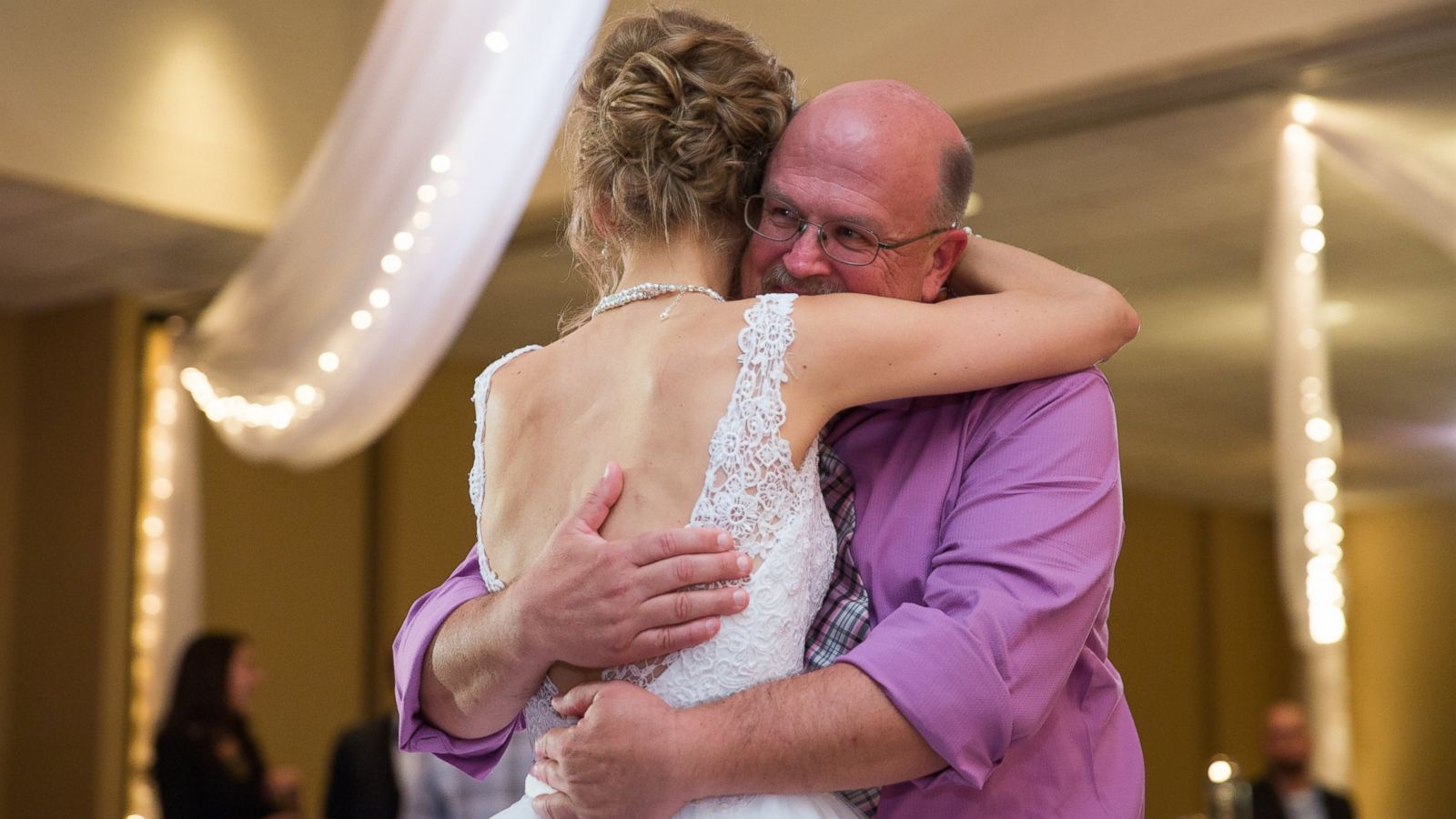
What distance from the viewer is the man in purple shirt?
1238 mm

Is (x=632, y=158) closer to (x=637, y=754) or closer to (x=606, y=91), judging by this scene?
(x=606, y=91)

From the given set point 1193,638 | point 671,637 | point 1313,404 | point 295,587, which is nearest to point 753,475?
point 671,637

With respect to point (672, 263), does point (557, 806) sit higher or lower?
lower

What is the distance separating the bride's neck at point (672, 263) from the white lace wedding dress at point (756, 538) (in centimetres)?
14

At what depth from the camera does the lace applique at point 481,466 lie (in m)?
1.51

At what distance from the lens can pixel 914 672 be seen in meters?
1.23

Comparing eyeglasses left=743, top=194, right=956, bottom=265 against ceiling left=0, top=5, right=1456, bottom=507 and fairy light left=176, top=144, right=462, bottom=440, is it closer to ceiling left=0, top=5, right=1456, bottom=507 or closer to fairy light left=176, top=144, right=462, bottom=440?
fairy light left=176, top=144, right=462, bottom=440

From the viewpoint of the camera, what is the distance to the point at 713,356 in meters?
1.37

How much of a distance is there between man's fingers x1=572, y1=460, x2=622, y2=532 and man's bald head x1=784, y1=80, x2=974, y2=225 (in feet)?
1.36

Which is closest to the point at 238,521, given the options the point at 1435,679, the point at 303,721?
the point at 303,721

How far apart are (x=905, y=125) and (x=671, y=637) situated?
572 mm

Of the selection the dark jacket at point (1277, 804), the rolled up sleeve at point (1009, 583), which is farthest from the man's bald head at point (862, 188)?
the dark jacket at point (1277, 804)

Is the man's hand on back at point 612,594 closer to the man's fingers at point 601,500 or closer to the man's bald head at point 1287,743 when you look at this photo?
the man's fingers at point 601,500

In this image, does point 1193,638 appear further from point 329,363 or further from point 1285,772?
point 329,363
